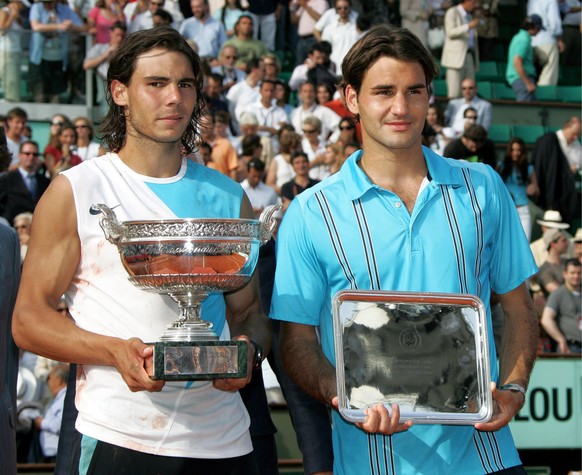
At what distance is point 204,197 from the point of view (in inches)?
130

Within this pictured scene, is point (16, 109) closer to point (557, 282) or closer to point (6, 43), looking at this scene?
point (6, 43)

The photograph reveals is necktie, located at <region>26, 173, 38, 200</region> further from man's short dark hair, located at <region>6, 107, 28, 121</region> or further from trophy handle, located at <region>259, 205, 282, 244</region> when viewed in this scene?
trophy handle, located at <region>259, 205, 282, 244</region>

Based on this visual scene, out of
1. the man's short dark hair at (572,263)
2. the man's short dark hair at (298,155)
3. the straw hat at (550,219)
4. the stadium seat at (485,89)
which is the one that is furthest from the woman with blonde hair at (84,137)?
the stadium seat at (485,89)

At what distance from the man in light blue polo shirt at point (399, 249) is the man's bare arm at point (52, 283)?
23.0 inches

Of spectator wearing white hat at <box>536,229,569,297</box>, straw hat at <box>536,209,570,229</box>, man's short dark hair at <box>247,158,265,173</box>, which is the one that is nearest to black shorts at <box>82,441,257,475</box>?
man's short dark hair at <box>247,158,265,173</box>

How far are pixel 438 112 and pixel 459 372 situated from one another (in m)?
10.3

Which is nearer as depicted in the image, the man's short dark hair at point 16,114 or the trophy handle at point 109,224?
the trophy handle at point 109,224

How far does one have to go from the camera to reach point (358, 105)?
337cm

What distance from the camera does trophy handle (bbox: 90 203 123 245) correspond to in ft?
9.47

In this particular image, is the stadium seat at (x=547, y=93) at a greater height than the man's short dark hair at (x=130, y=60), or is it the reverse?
the man's short dark hair at (x=130, y=60)

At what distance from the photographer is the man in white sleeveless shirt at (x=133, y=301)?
3043mm

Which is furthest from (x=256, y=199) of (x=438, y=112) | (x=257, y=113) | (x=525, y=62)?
(x=525, y=62)

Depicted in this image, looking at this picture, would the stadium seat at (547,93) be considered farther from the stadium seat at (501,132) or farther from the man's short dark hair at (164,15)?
the man's short dark hair at (164,15)

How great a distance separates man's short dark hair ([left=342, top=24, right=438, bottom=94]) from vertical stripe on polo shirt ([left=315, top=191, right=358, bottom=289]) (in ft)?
1.25
